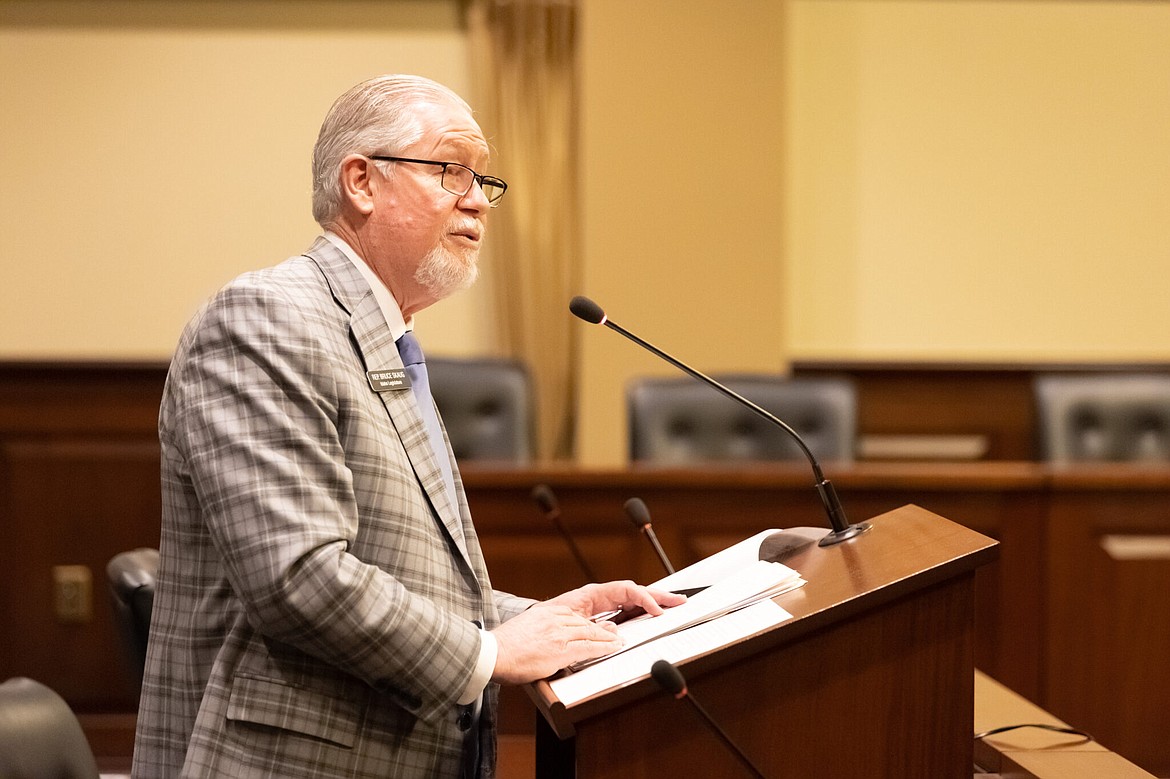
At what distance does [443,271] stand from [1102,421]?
262 cm

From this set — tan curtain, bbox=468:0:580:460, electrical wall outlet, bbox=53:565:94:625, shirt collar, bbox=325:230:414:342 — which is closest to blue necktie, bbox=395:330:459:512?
shirt collar, bbox=325:230:414:342

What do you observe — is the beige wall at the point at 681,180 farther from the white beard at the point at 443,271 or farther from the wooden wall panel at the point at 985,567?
the white beard at the point at 443,271

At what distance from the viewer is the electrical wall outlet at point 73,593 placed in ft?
10.5

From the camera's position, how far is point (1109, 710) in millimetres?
2674

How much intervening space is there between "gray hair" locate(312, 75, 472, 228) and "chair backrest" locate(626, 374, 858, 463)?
191 cm

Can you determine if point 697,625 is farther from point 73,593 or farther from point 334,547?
point 73,593

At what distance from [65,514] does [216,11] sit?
231 cm

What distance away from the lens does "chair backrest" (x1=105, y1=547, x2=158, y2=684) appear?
1.78 metres

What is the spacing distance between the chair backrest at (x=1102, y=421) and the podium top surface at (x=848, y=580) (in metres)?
2.19

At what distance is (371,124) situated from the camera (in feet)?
5.06

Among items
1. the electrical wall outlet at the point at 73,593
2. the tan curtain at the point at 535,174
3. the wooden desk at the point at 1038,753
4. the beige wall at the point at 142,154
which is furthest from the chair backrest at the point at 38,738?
the beige wall at the point at 142,154

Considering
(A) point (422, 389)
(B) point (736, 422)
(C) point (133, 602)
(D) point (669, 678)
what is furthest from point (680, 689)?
(B) point (736, 422)

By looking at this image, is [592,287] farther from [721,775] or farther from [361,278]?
[721,775]

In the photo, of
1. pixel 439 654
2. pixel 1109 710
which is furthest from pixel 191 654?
pixel 1109 710
